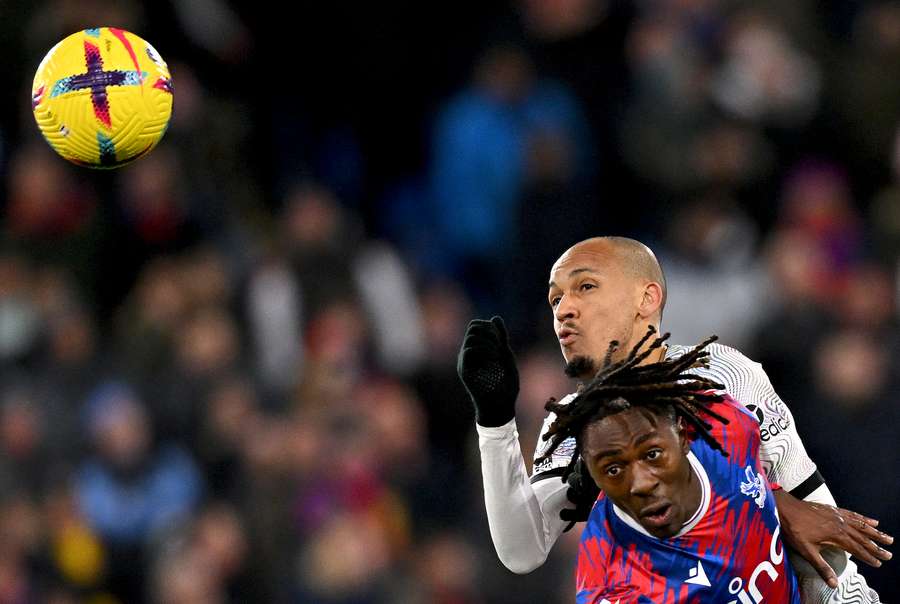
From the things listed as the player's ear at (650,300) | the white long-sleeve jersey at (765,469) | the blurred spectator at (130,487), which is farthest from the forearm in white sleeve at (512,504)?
the blurred spectator at (130,487)

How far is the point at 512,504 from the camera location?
4910 mm

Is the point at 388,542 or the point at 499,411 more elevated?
the point at 499,411

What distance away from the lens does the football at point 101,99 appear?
19.7ft

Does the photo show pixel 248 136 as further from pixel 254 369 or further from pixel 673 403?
pixel 673 403

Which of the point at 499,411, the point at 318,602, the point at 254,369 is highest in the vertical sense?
the point at 499,411

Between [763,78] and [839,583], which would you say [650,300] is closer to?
[839,583]

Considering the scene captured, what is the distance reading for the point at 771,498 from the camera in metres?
4.59

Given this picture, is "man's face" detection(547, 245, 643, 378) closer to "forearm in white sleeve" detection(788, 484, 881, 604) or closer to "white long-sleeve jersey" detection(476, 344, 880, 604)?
"white long-sleeve jersey" detection(476, 344, 880, 604)

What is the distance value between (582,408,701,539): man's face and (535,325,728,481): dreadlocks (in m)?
0.04

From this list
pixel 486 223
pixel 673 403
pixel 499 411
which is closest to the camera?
pixel 673 403

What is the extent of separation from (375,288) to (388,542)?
189cm

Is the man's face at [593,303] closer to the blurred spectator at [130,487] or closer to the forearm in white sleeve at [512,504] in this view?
the forearm in white sleeve at [512,504]

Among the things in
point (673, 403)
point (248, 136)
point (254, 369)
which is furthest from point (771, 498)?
point (248, 136)

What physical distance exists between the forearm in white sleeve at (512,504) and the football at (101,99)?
193 centimetres
